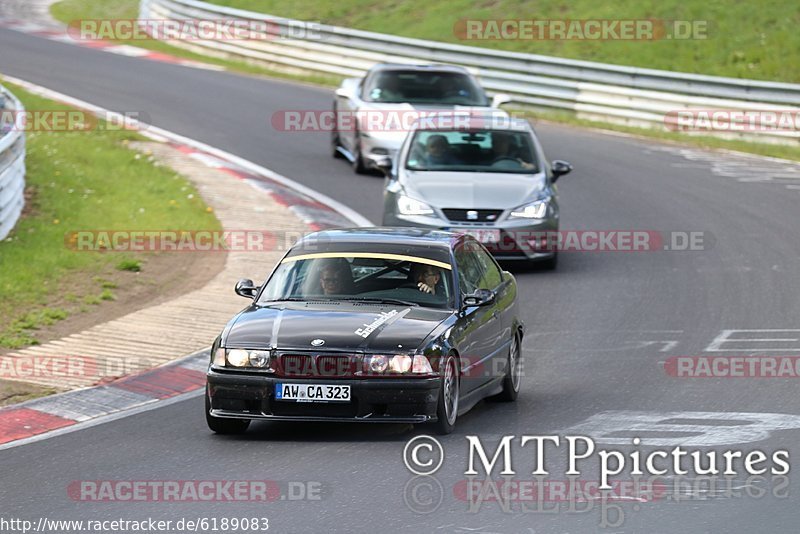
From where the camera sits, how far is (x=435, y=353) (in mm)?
9961

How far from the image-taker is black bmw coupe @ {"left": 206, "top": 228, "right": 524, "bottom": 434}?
32.2 ft

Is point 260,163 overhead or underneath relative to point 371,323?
underneath

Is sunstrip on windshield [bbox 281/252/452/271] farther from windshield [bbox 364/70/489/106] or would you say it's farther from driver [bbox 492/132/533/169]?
windshield [bbox 364/70/489/106]

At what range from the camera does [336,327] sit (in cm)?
1010

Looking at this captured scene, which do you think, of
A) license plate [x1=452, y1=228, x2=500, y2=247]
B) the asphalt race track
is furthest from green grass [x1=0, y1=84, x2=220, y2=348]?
license plate [x1=452, y1=228, x2=500, y2=247]

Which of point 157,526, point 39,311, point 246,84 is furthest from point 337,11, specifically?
point 157,526

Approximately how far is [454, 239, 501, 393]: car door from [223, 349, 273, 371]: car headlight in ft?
4.44

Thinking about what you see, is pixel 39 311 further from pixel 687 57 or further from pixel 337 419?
pixel 687 57

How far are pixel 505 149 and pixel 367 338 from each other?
28.4 feet

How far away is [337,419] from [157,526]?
219 centimetres

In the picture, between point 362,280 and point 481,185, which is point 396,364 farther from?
point 481,185

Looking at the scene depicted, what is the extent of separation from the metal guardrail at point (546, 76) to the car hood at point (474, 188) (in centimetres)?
1046

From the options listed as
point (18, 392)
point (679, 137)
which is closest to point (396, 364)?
point (18, 392)

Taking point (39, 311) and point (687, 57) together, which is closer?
point (39, 311)
